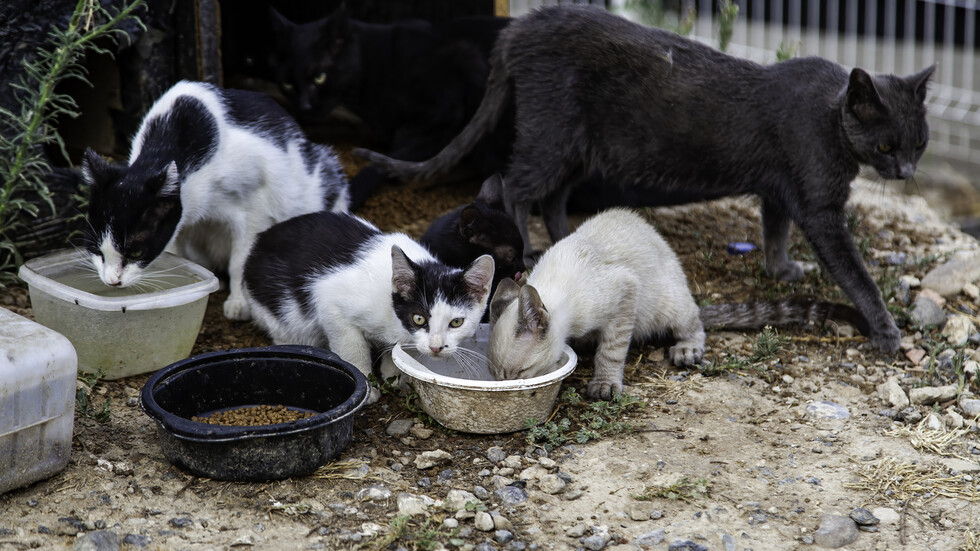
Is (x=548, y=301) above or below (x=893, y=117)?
below

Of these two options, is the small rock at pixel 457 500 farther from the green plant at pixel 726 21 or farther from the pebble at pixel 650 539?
the green plant at pixel 726 21

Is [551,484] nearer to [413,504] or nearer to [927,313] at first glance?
[413,504]

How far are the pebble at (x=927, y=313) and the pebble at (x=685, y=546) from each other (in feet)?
7.99

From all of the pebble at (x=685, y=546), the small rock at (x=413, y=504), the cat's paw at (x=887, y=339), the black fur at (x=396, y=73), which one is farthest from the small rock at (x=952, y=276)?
the small rock at (x=413, y=504)

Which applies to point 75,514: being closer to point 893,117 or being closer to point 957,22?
point 893,117

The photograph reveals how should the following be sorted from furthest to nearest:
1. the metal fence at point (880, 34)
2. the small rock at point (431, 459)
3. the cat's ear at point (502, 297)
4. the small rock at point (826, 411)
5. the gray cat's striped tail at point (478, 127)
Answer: the metal fence at point (880, 34) < the gray cat's striped tail at point (478, 127) < the small rock at point (826, 411) < the cat's ear at point (502, 297) < the small rock at point (431, 459)

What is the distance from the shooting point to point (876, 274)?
5.35m

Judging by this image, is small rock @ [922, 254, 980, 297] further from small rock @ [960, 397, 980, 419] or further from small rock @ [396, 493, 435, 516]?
small rock @ [396, 493, 435, 516]

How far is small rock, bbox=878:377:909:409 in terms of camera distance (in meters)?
3.96

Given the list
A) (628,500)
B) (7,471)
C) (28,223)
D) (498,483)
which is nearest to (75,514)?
(7,471)

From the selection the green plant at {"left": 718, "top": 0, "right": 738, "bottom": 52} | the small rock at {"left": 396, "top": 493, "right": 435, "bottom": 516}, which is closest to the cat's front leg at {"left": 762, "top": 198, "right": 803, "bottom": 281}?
the green plant at {"left": 718, "top": 0, "right": 738, "bottom": 52}

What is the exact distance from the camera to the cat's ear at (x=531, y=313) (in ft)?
11.5

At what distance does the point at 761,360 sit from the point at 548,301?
119cm

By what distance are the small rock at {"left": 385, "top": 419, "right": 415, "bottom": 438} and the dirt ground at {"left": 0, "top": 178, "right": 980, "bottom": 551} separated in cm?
2
